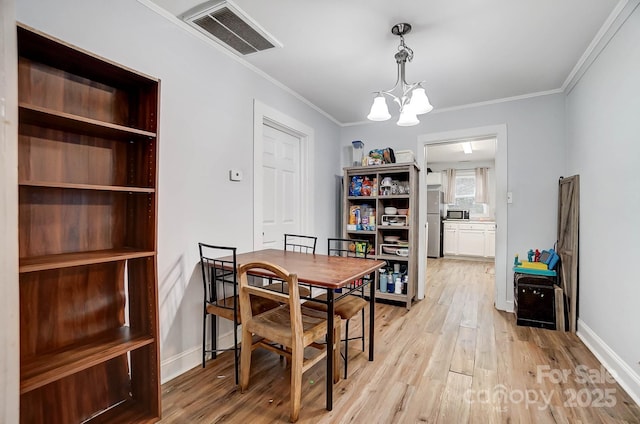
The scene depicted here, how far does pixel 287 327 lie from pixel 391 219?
2.44 meters

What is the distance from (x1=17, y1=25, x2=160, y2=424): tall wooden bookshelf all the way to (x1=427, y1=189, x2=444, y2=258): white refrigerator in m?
6.63

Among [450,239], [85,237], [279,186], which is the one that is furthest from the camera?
[450,239]

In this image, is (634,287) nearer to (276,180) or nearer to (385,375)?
(385,375)

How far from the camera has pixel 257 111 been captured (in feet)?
9.21

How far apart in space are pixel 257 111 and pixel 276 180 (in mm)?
749

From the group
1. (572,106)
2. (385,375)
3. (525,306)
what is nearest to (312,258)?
(385,375)

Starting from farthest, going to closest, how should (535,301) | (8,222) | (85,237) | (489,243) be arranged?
(489,243), (535,301), (85,237), (8,222)

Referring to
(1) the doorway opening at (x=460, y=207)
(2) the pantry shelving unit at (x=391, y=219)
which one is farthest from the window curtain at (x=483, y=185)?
(2) the pantry shelving unit at (x=391, y=219)

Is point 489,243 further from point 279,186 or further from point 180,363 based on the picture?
point 180,363

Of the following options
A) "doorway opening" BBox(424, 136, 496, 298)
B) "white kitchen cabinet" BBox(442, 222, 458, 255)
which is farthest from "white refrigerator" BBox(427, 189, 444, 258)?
"white kitchen cabinet" BBox(442, 222, 458, 255)

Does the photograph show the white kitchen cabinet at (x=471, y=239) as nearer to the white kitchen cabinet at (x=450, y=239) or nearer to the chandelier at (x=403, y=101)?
the white kitchen cabinet at (x=450, y=239)

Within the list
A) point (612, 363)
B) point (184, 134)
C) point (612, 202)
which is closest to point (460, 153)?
point (612, 202)

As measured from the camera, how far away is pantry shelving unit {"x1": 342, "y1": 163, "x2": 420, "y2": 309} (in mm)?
3596

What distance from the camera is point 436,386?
77.7 inches
